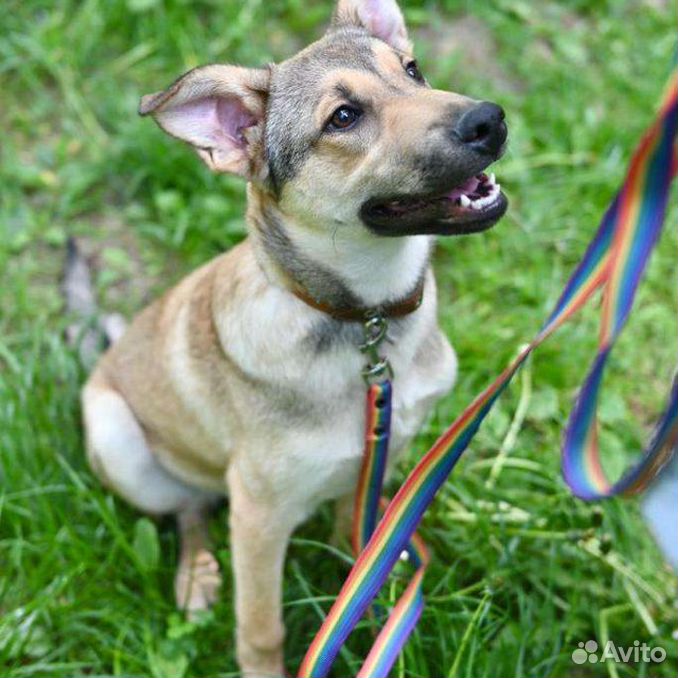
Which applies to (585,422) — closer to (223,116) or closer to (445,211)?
(445,211)

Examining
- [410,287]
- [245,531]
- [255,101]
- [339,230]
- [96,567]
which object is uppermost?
[255,101]

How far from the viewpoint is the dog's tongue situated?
2887mm

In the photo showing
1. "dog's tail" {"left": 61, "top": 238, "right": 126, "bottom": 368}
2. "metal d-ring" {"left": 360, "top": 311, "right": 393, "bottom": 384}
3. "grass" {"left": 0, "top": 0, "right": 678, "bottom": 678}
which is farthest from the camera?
"dog's tail" {"left": 61, "top": 238, "right": 126, "bottom": 368}

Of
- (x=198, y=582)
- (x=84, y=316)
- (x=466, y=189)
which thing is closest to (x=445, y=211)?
(x=466, y=189)

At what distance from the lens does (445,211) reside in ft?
9.48

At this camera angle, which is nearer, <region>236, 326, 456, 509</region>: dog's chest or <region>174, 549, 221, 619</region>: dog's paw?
<region>236, 326, 456, 509</region>: dog's chest

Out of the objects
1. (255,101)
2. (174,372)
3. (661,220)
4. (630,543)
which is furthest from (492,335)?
(661,220)

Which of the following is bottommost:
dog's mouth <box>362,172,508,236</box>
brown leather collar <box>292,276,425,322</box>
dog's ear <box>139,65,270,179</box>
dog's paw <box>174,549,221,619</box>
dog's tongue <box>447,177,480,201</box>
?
dog's paw <box>174,549,221,619</box>

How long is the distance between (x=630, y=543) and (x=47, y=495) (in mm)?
2382

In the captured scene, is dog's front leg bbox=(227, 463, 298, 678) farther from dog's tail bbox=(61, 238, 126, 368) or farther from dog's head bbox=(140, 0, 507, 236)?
dog's tail bbox=(61, 238, 126, 368)

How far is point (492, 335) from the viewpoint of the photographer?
4758 millimetres

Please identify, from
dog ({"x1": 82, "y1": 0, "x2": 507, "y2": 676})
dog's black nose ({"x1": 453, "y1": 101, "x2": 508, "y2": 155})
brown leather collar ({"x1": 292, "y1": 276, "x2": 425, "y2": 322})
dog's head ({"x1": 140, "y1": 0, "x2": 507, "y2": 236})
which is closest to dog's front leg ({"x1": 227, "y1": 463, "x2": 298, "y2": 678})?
dog ({"x1": 82, "y1": 0, "x2": 507, "y2": 676})

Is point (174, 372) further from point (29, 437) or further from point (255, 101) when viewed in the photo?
point (255, 101)

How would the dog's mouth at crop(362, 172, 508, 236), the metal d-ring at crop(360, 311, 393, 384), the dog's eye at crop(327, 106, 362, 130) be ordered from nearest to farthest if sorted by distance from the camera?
the dog's mouth at crop(362, 172, 508, 236), the dog's eye at crop(327, 106, 362, 130), the metal d-ring at crop(360, 311, 393, 384)
